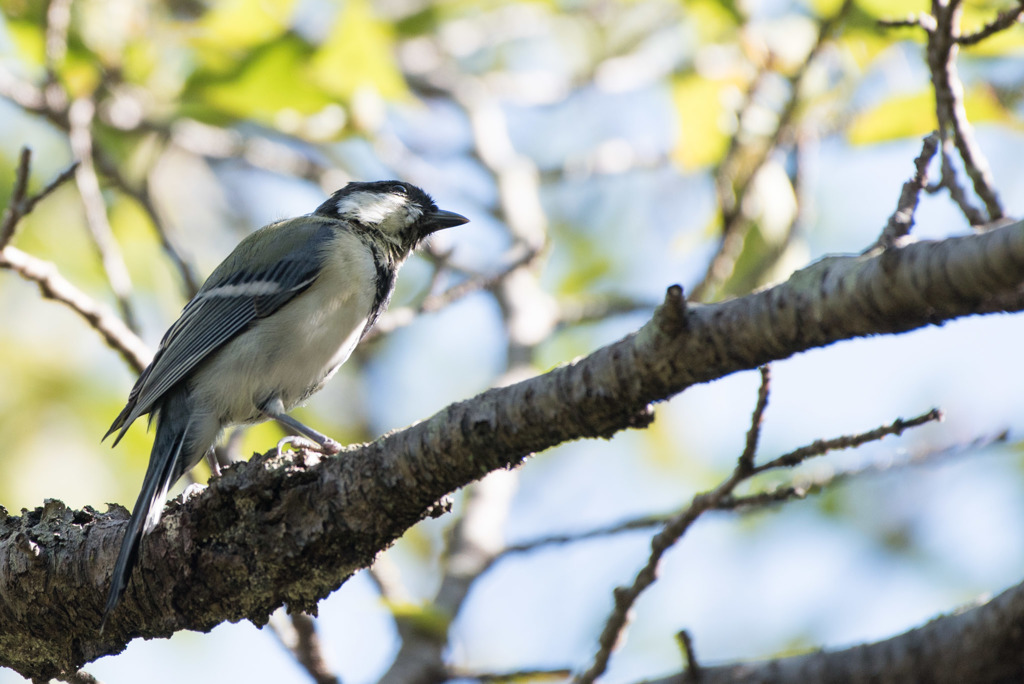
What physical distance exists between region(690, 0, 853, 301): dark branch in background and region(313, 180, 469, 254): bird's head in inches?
55.2

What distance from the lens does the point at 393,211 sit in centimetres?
490

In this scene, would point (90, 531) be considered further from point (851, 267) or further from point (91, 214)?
point (851, 267)

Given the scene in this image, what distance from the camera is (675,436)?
631 centimetres

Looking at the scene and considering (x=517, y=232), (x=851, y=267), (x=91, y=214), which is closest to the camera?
(x=851, y=267)

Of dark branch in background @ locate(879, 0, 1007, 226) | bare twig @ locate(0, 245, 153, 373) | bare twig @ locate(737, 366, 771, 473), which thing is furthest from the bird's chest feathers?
dark branch in background @ locate(879, 0, 1007, 226)

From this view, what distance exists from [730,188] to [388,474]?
8.24 feet

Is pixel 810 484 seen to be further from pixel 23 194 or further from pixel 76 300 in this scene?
pixel 23 194

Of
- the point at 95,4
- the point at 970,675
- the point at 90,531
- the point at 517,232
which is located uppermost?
the point at 95,4

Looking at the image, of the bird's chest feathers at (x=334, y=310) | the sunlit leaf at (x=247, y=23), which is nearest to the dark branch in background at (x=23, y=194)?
the bird's chest feathers at (x=334, y=310)

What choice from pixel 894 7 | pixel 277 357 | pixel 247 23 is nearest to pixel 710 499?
pixel 277 357

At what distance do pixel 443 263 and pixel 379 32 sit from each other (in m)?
1.13

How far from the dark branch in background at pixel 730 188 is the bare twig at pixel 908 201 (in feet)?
7.04

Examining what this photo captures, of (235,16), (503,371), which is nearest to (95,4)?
(235,16)

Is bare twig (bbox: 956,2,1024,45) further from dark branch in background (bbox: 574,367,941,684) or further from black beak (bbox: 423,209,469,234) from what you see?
black beak (bbox: 423,209,469,234)
